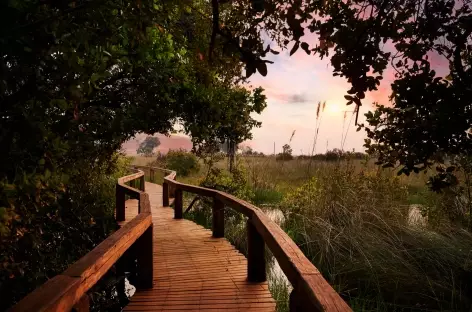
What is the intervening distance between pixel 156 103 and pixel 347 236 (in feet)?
13.6

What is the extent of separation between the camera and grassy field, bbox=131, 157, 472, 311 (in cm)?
482

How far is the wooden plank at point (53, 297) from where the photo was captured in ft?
5.56

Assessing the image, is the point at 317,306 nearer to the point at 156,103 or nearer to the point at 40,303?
the point at 40,303

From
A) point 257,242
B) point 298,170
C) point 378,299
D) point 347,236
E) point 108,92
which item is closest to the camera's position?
point 257,242

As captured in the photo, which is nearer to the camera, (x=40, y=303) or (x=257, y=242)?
(x=40, y=303)

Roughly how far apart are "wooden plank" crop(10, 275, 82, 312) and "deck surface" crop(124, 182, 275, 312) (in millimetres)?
1793

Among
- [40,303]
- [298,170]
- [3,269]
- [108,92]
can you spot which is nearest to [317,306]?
[40,303]

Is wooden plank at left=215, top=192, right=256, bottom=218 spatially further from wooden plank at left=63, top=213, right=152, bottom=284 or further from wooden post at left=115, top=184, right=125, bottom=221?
wooden post at left=115, top=184, right=125, bottom=221

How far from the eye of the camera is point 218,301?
384 cm

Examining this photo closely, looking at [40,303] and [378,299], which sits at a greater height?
[40,303]

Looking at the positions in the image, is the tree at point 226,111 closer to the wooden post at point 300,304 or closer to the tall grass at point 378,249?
the tall grass at point 378,249

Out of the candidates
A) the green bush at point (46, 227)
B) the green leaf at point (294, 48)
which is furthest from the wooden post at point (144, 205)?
the green leaf at point (294, 48)

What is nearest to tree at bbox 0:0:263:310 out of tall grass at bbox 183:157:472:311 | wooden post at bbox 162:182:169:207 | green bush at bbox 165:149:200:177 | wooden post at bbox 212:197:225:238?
wooden post at bbox 212:197:225:238

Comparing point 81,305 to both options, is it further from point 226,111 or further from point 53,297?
point 226,111
